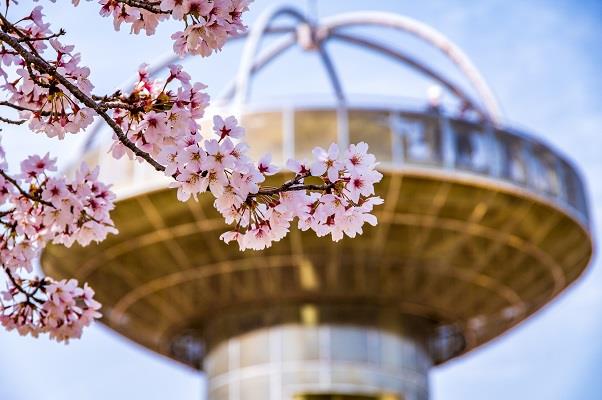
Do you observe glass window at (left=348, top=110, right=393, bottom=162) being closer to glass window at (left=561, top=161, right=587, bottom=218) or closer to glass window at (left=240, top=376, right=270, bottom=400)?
glass window at (left=561, top=161, right=587, bottom=218)

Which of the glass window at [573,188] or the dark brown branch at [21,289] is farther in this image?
the glass window at [573,188]

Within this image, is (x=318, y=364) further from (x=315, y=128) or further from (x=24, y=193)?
(x=24, y=193)

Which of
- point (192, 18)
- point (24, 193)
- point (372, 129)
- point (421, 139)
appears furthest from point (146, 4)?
point (421, 139)

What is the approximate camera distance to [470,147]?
23438 mm

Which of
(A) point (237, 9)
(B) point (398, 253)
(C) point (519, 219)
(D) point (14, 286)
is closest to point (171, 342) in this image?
(B) point (398, 253)

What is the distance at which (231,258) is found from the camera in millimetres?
25969

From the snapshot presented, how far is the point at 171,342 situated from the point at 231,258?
6.53 meters

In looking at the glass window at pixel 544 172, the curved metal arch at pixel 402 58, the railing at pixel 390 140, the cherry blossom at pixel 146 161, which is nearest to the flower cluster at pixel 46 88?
the cherry blossom at pixel 146 161

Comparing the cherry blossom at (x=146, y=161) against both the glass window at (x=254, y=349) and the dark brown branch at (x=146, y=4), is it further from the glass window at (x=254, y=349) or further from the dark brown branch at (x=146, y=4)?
the glass window at (x=254, y=349)

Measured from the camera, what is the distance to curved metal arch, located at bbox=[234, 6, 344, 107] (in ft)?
77.7

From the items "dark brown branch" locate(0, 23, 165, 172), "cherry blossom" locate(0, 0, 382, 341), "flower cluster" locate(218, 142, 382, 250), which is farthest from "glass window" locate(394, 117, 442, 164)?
"dark brown branch" locate(0, 23, 165, 172)

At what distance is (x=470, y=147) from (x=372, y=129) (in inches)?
91.6

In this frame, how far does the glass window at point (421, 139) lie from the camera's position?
22.7 metres

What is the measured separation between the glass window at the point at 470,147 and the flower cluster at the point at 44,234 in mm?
16499
